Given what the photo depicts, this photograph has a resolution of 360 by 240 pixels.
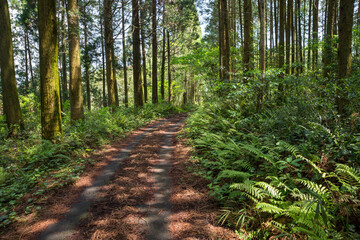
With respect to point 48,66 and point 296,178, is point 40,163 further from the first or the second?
point 296,178

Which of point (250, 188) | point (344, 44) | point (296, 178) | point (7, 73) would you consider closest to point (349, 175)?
point (296, 178)

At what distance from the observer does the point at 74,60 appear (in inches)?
377

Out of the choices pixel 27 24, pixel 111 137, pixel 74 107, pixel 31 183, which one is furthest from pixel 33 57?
pixel 31 183

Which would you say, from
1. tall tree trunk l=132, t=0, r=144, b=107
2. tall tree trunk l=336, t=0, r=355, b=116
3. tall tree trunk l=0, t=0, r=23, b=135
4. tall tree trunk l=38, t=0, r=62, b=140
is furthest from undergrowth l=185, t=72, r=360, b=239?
tall tree trunk l=132, t=0, r=144, b=107

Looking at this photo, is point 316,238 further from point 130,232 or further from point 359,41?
point 359,41

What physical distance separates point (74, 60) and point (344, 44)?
10.6 meters

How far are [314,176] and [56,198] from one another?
A: 496 cm

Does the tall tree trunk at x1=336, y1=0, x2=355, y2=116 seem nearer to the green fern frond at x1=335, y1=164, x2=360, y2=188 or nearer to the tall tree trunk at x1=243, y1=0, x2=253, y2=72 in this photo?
the green fern frond at x1=335, y1=164, x2=360, y2=188

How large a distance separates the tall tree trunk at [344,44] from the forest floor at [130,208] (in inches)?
166

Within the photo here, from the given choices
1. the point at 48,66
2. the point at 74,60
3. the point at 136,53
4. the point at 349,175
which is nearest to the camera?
the point at 349,175

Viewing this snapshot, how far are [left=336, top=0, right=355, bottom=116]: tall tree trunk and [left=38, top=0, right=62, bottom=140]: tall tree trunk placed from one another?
837cm

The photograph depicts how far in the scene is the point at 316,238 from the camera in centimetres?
217

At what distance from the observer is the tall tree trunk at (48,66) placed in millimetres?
6137

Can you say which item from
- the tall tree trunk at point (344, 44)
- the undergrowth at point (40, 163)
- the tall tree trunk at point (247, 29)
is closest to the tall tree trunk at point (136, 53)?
the undergrowth at point (40, 163)
